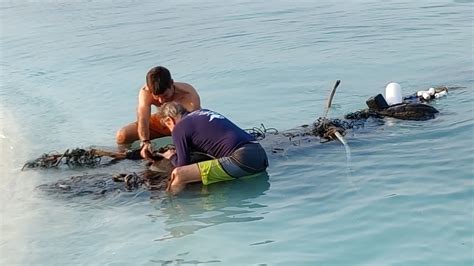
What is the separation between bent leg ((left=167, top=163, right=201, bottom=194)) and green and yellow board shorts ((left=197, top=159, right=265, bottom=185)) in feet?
0.17

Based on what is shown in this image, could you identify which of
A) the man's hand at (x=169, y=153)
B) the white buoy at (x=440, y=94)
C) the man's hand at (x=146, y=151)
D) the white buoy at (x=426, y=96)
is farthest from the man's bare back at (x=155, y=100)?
the white buoy at (x=440, y=94)

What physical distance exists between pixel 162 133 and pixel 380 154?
9.34 ft

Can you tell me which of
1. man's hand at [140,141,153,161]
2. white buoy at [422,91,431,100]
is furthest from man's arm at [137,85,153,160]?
white buoy at [422,91,431,100]

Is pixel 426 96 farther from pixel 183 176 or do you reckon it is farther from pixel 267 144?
pixel 183 176

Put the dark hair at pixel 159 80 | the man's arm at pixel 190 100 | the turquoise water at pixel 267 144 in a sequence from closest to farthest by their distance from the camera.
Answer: the turquoise water at pixel 267 144
the dark hair at pixel 159 80
the man's arm at pixel 190 100

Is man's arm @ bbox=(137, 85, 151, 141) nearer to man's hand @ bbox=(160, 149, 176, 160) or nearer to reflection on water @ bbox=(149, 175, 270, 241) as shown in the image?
man's hand @ bbox=(160, 149, 176, 160)

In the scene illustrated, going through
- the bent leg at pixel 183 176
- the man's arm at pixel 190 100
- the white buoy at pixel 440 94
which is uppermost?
the man's arm at pixel 190 100

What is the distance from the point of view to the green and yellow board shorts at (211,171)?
23.0 ft

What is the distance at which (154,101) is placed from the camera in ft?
27.9

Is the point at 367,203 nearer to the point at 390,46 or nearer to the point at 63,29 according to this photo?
the point at 390,46

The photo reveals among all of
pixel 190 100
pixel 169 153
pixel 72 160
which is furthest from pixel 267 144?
pixel 72 160

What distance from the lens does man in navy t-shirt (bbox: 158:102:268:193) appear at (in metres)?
6.95

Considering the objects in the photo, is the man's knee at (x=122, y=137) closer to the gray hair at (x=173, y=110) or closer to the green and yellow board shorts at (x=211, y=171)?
the gray hair at (x=173, y=110)

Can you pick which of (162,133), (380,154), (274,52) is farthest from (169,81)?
(274,52)
